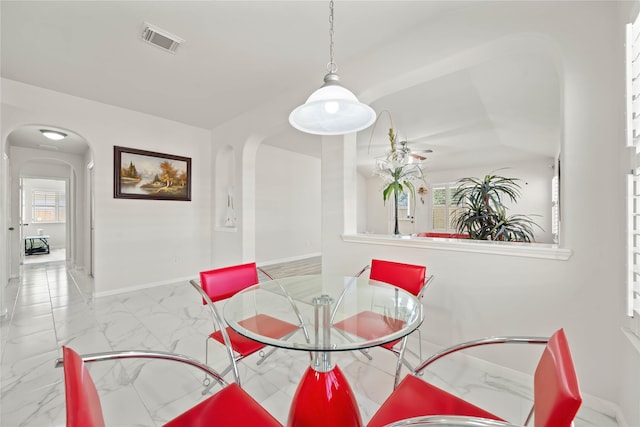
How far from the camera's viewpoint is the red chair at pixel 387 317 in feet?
4.35

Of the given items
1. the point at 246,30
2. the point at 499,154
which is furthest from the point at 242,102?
the point at 499,154

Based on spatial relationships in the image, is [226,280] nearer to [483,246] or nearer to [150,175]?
[483,246]

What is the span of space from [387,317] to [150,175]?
14.7ft

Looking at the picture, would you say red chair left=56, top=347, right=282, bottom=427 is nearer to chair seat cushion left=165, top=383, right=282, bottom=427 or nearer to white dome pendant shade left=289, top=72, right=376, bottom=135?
chair seat cushion left=165, top=383, right=282, bottom=427

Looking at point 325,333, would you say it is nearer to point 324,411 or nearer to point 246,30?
point 324,411

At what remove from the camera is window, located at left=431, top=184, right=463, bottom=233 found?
25.9ft

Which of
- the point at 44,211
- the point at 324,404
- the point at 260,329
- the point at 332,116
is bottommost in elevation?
the point at 324,404

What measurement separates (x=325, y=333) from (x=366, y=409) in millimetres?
735

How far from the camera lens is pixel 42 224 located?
347 inches

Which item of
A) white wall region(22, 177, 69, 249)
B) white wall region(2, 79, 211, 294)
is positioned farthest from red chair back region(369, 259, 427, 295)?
white wall region(22, 177, 69, 249)

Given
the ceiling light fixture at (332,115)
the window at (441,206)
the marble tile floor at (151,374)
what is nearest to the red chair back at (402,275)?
the marble tile floor at (151,374)

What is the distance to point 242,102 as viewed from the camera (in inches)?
155

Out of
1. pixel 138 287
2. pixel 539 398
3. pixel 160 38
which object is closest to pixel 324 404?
pixel 539 398

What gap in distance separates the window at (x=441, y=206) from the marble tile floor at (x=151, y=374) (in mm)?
6514
